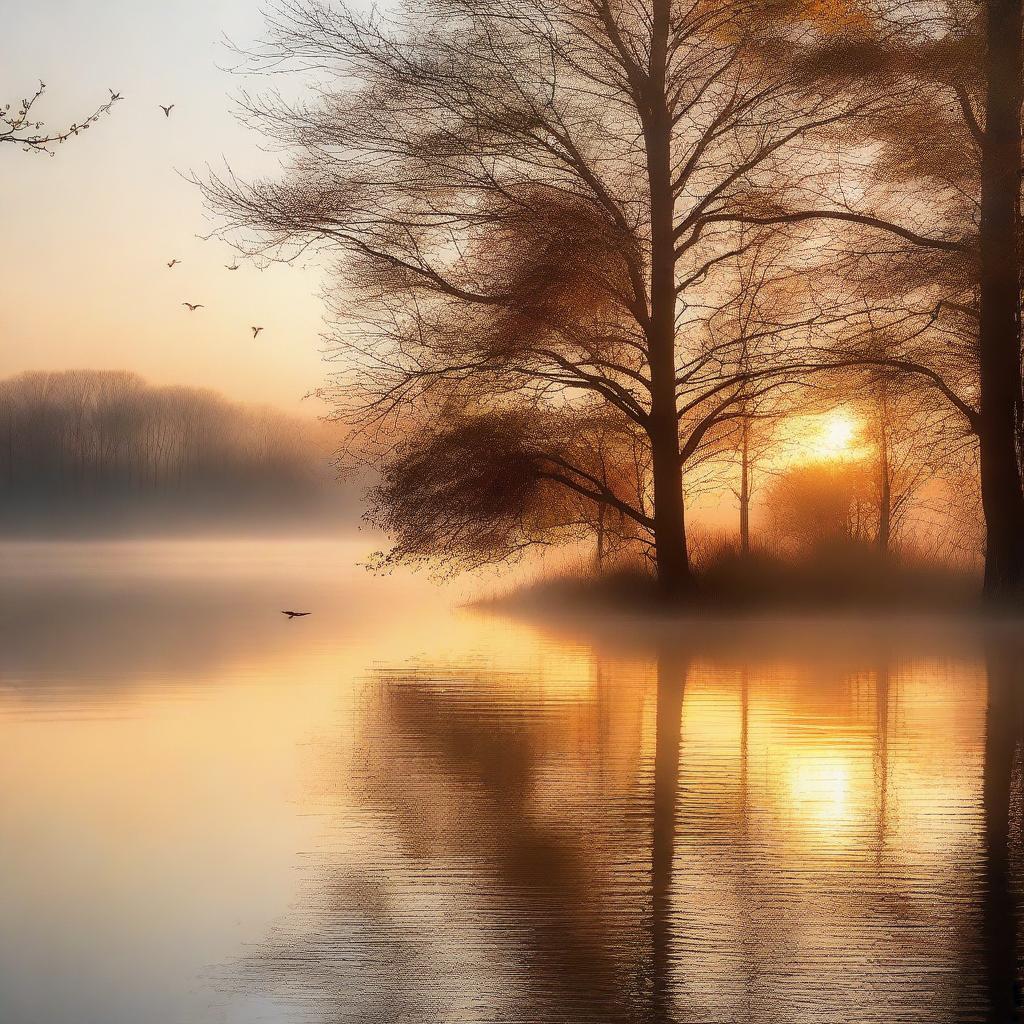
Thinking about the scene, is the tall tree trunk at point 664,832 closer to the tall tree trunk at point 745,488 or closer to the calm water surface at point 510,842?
the calm water surface at point 510,842

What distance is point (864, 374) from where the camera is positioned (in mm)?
19203

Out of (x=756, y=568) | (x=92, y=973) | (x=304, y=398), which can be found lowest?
(x=92, y=973)

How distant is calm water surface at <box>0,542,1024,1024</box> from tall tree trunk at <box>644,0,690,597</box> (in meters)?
6.23

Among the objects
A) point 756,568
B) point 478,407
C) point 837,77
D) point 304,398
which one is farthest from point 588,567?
point 837,77

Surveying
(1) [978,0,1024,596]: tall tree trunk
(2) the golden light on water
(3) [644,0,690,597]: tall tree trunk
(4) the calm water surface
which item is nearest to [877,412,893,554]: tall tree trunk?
(2) the golden light on water

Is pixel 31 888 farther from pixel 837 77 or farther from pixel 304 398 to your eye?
pixel 837 77

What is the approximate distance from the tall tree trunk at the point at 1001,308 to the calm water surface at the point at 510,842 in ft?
21.2

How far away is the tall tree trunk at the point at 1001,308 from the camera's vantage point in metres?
18.3

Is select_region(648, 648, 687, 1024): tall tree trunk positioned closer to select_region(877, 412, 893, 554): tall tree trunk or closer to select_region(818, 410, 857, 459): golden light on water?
select_region(818, 410, 857, 459): golden light on water

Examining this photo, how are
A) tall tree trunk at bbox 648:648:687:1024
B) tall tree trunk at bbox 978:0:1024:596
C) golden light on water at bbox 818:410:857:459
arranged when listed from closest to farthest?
tall tree trunk at bbox 648:648:687:1024, tall tree trunk at bbox 978:0:1024:596, golden light on water at bbox 818:410:857:459

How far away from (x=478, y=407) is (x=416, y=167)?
3.29 meters

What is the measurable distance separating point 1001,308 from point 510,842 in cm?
1503

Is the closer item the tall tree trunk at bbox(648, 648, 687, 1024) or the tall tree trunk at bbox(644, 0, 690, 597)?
the tall tree trunk at bbox(648, 648, 687, 1024)

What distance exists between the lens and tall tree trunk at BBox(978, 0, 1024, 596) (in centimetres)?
1833
